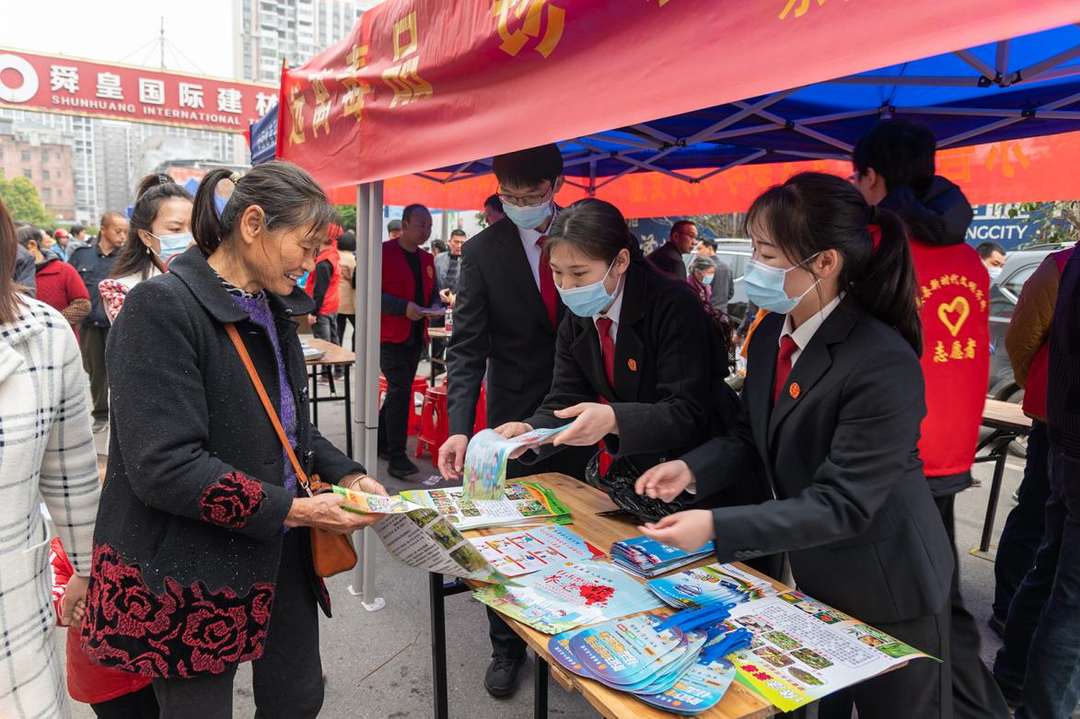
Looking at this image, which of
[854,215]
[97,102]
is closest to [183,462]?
[854,215]

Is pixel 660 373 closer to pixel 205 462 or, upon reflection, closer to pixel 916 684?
pixel 916 684

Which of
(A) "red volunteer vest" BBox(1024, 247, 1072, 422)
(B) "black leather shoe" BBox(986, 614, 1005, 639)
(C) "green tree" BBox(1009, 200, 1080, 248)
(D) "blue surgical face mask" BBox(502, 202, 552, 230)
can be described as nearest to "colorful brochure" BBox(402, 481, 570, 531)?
(D) "blue surgical face mask" BBox(502, 202, 552, 230)

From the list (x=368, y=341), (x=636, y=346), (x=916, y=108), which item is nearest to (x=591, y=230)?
(x=636, y=346)

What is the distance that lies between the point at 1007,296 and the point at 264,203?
23.7ft

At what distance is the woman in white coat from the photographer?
121 cm

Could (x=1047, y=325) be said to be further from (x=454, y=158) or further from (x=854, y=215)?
(x=454, y=158)

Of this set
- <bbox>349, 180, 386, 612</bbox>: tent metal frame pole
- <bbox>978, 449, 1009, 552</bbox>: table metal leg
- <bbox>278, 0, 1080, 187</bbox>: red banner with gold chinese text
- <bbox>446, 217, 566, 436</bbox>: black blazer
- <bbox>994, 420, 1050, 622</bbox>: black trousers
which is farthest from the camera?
<bbox>978, 449, 1009, 552</bbox>: table metal leg

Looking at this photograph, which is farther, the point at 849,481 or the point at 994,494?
the point at 994,494

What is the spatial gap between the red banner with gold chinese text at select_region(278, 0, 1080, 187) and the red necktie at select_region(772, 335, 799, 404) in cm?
60

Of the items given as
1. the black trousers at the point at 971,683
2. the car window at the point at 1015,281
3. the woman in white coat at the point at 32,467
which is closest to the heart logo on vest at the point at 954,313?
the black trousers at the point at 971,683

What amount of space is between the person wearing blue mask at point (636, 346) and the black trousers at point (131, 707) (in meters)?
1.13

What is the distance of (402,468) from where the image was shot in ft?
16.4

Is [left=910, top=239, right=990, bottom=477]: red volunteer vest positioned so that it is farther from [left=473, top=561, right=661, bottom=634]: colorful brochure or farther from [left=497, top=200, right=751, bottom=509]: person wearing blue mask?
[left=473, top=561, right=661, bottom=634]: colorful brochure

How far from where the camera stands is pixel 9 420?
120cm
